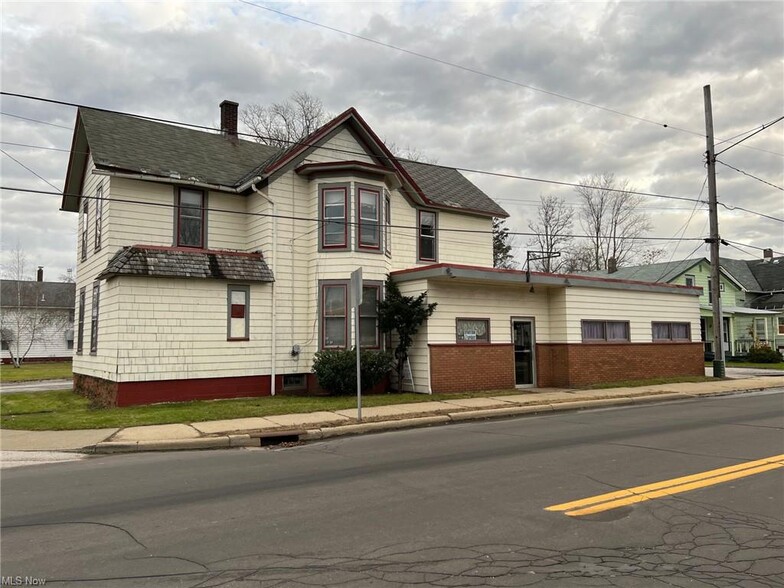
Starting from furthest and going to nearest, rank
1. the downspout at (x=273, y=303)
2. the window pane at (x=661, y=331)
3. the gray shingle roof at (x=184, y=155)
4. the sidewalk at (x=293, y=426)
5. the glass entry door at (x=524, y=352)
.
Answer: the window pane at (x=661, y=331) → the glass entry door at (x=524, y=352) → the downspout at (x=273, y=303) → the gray shingle roof at (x=184, y=155) → the sidewalk at (x=293, y=426)

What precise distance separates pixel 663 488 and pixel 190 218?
14927mm

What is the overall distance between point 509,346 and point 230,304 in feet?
28.2

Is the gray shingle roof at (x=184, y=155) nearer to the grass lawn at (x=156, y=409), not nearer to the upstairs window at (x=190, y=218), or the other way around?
the upstairs window at (x=190, y=218)

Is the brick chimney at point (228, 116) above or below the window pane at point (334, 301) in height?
above

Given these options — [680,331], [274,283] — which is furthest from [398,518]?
[680,331]

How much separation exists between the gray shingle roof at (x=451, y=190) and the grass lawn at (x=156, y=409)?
26.3 ft

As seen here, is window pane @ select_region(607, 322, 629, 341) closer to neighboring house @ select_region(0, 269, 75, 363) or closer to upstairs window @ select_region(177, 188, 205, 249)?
A: upstairs window @ select_region(177, 188, 205, 249)

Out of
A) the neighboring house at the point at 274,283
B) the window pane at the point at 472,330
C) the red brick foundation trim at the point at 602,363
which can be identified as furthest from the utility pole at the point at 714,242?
the window pane at the point at 472,330

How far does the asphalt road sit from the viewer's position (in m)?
4.34

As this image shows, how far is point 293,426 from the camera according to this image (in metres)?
11.3

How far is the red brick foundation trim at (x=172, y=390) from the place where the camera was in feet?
48.1

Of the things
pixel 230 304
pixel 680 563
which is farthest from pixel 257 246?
pixel 680 563

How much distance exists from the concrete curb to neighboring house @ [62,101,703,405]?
333cm

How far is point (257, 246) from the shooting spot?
17.9 metres
